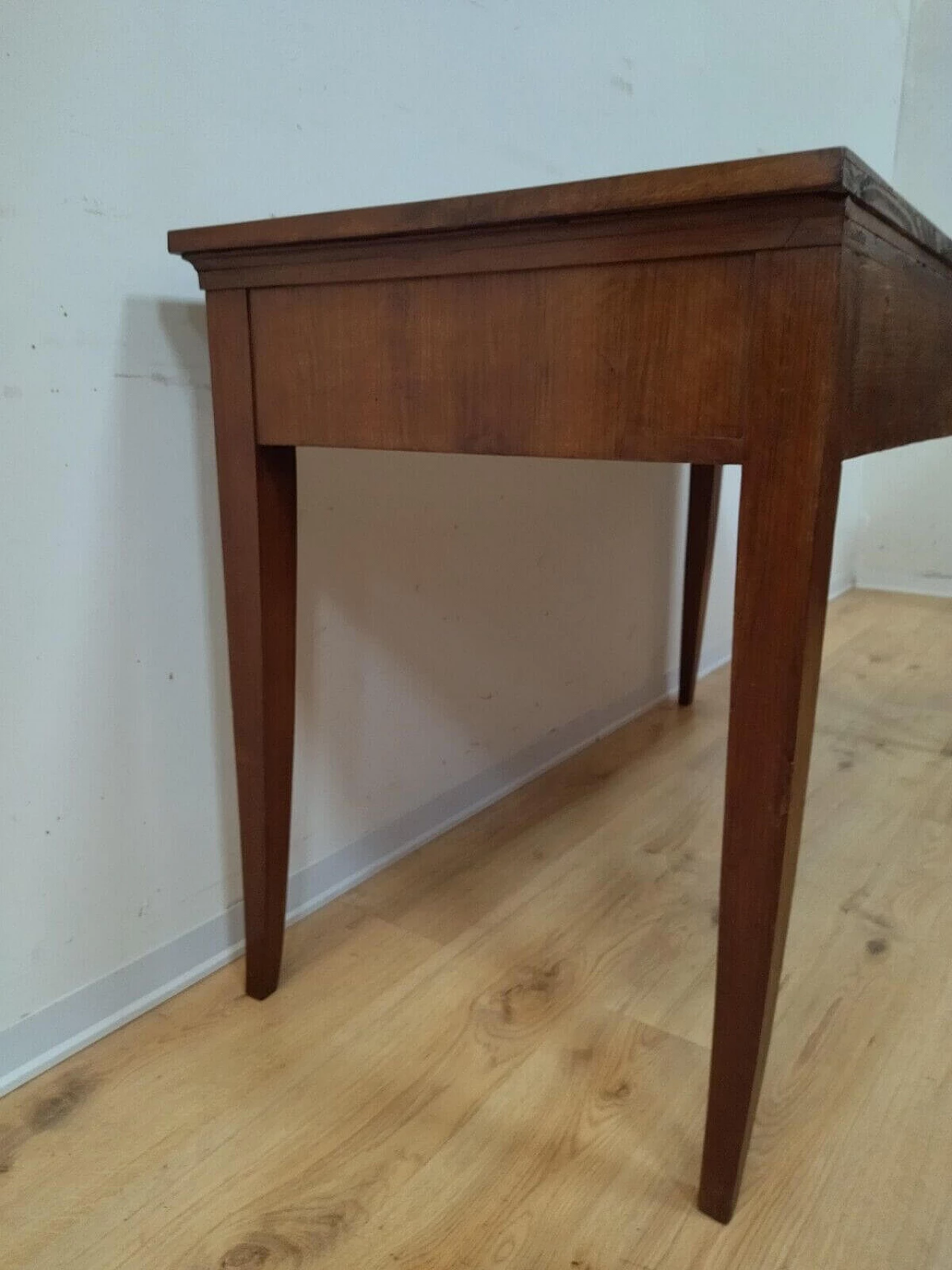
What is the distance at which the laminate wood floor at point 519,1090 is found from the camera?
25.9 inches

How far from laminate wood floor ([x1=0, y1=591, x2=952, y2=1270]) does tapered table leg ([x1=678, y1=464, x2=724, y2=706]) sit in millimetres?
519

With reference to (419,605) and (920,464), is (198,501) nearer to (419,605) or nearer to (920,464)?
(419,605)

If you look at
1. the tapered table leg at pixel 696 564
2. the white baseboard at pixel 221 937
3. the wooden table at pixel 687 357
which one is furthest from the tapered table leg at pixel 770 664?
the tapered table leg at pixel 696 564

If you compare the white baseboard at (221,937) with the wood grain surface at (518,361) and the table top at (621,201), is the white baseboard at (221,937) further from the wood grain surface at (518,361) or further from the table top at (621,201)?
the table top at (621,201)

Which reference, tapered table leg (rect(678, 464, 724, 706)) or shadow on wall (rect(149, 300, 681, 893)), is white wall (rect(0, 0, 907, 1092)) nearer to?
shadow on wall (rect(149, 300, 681, 893))

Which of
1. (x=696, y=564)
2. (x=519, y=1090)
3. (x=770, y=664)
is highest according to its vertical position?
(x=770, y=664)

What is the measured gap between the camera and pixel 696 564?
1.63 m

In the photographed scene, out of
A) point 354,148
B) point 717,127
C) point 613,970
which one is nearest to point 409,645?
point 613,970

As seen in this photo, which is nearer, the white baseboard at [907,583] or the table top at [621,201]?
the table top at [621,201]

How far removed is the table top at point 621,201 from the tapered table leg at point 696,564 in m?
0.87

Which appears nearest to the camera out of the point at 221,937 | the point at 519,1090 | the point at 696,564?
the point at 519,1090

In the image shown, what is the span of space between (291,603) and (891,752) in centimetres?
110

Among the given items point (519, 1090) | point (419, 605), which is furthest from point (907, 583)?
point (519, 1090)

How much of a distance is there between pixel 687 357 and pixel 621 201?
9cm
